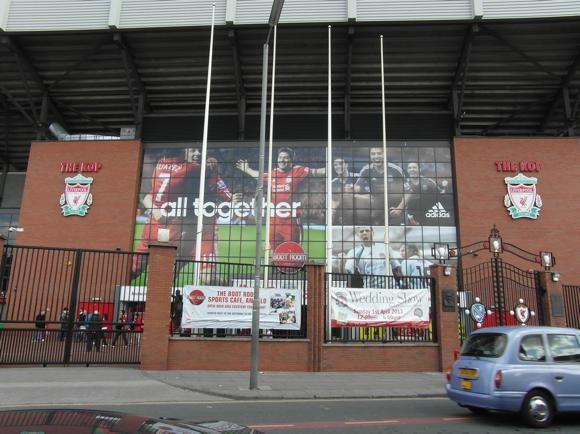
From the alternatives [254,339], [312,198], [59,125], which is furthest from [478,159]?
[59,125]

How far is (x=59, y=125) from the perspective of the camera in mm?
35625

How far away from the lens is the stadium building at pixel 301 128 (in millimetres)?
29531

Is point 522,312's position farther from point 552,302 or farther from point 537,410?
point 537,410

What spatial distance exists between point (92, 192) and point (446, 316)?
26087 millimetres

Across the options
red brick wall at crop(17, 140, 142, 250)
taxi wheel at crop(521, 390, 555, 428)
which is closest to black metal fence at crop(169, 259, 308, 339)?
taxi wheel at crop(521, 390, 555, 428)

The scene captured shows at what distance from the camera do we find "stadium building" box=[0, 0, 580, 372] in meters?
29.5

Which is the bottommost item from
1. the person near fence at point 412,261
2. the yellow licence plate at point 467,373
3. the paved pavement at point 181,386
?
the paved pavement at point 181,386

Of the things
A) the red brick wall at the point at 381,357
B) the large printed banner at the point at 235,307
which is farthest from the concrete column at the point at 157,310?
the red brick wall at the point at 381,357

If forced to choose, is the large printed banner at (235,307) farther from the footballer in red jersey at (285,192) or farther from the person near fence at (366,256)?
the footballer in red jersey at (285,192)

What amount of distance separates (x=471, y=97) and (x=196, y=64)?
1828cm

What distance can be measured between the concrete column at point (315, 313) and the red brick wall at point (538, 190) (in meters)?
19.2

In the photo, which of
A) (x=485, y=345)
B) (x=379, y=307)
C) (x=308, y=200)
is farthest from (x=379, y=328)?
(x=308, y=200)

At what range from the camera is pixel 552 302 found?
55.6 feet

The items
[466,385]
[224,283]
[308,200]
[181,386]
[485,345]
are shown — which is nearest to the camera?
[466,385]
